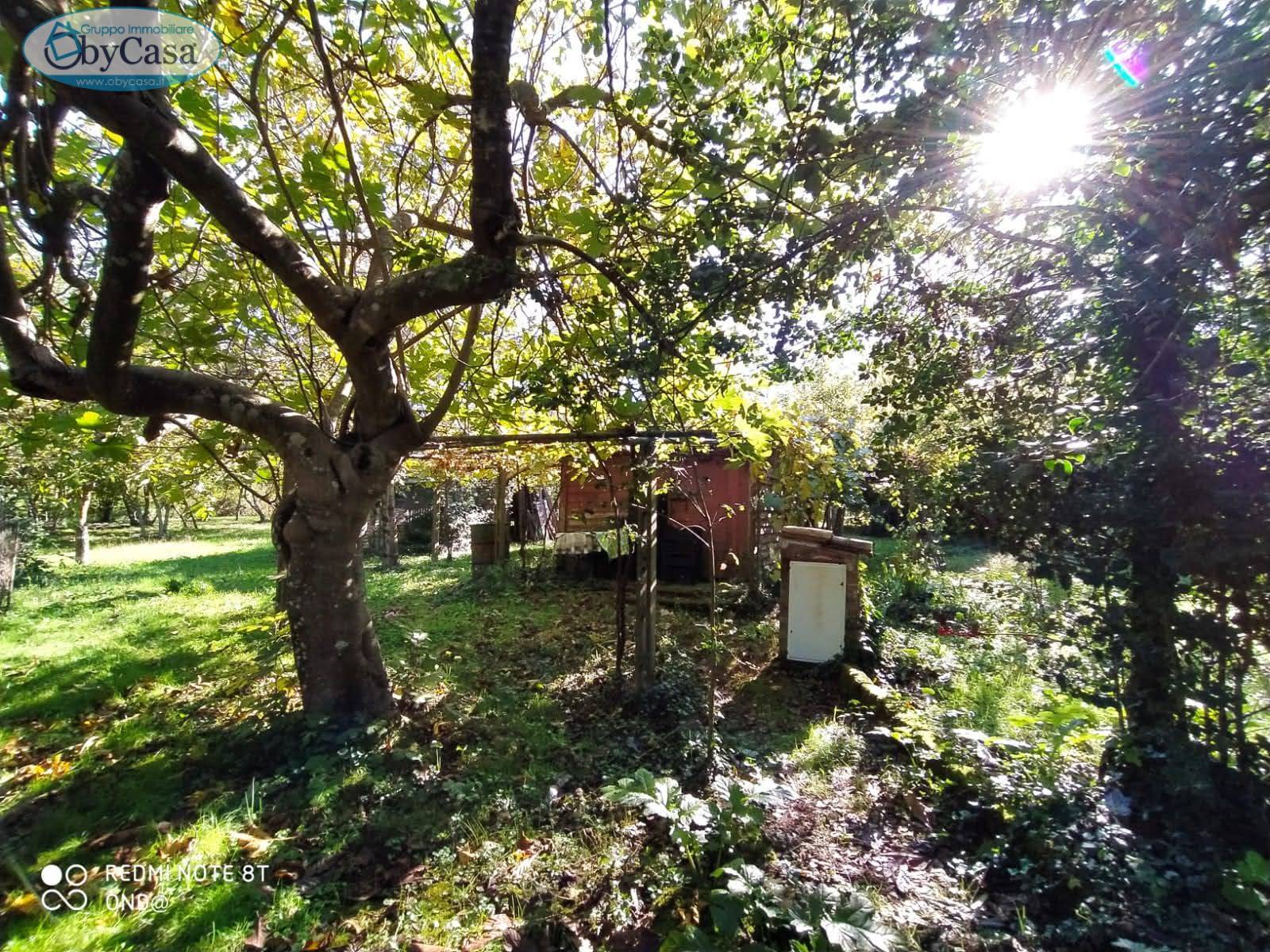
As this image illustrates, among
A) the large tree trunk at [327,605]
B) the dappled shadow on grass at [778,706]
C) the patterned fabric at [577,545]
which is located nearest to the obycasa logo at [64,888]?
the large tree trunk at [327,605]

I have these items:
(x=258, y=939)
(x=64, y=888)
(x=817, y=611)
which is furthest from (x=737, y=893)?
(x=817, y=611)

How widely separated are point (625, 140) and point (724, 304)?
225 centimetres

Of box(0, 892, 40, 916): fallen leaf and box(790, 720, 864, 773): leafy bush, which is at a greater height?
box(0, 892, 40, 916): fallen leaf

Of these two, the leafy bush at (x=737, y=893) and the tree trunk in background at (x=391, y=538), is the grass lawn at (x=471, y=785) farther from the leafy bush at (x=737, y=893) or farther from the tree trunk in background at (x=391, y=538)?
the tree trunk in background at (x=391, y=538)

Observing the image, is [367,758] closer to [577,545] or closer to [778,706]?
[778,706]

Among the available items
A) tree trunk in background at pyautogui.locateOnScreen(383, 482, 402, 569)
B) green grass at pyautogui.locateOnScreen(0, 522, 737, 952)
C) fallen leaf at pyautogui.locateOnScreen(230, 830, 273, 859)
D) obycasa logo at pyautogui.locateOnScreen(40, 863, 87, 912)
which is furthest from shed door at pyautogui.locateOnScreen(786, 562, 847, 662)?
tree trunk in background at pyautogui.locateOnScreen(383, 482, 402, 569)

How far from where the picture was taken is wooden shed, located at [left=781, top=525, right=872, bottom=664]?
578cm

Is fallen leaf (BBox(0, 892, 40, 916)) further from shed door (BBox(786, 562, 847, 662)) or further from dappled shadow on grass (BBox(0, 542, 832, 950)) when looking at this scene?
shed door (BBox(786, 562, 847, 662))

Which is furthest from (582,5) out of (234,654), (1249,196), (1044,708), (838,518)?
(838,518)

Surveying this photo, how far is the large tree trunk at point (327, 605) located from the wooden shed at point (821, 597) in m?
4.19

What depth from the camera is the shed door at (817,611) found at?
5812mm

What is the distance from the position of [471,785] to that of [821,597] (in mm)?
3942

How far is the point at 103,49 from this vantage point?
7.93 feet

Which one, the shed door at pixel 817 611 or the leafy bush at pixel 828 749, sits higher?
the shed door at pixel 817 611
